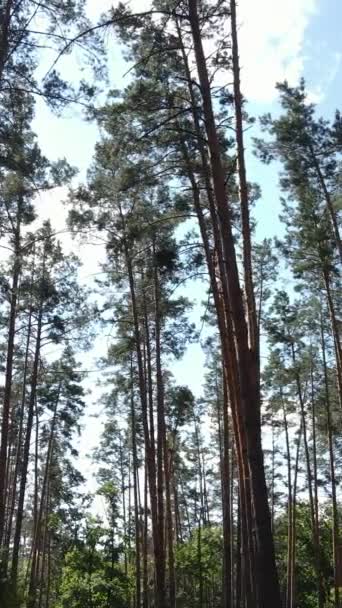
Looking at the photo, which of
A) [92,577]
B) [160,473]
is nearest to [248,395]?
[160,473]

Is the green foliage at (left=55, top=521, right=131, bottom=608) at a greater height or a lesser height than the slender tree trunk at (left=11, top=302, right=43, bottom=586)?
lesser

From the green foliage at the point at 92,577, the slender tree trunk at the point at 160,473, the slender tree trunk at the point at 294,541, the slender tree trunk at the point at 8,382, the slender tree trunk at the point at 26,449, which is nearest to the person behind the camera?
the slender tree trunk at the point at 160,473

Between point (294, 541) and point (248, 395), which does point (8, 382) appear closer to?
point (248, 395)

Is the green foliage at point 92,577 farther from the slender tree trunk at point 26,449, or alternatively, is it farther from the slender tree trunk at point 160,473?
the slender tree trunk at point 160,473

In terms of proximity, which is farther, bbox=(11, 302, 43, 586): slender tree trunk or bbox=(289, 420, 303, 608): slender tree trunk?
bbox=(289, 420, 303, 608): slender tree trunk

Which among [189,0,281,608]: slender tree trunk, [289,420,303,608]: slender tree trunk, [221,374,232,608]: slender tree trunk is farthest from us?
[289,420,303,608]: slender tree trunk

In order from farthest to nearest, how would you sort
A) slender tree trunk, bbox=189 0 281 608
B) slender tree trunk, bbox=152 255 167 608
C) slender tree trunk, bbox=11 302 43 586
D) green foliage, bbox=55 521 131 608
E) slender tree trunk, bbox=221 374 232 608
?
1. slender tree trunk, bbox=11 302 43 586
2. green foliage, bbox=55 521 131 608
3. slender tree trunk, bbox=221 374 232 608
4. slender tree trunk, bbox=152 255 167 608
5. slender tree trunk, bbox=189 0 281 608

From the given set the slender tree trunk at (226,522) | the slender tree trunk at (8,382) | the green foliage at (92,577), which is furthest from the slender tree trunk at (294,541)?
the slender tree trunk at (8,382)

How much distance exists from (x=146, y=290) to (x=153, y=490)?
6158 millimetres

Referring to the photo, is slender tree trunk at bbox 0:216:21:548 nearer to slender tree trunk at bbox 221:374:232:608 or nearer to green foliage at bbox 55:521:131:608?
green foliage at bbox 55:521:131:608

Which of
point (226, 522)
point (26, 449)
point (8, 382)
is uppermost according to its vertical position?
point (8, 382)

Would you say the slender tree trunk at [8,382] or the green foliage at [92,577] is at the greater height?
the slender tree trunk at [8,382]

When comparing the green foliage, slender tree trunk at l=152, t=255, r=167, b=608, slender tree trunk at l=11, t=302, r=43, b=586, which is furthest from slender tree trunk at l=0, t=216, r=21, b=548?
slender tree trunk at l=152, t=255, r=167, b=608

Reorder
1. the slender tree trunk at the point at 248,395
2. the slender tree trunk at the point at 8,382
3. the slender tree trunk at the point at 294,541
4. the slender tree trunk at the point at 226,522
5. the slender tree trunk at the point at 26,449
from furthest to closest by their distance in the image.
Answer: the slender tree trunk at the point at 294,541
the slender tree trunk at the point at 26,449
the slender tree trunk at the point at 226,522
the slender tree trunk at the point at 8,382
the slender tree trunk at the point at 248,395
